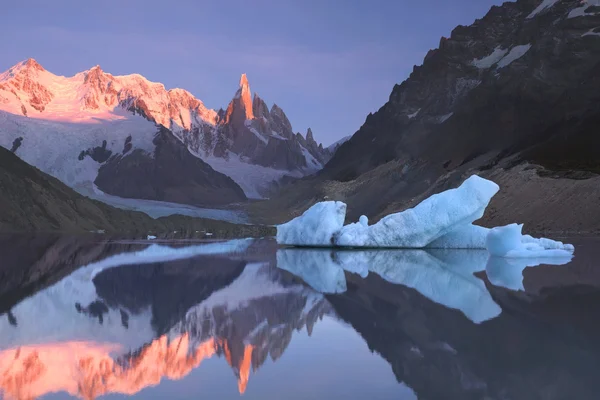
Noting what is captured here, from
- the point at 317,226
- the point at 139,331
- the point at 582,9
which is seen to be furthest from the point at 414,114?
the point at 139,331

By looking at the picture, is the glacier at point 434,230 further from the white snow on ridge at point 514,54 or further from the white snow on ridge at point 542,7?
the white snow on ridge at point 542,7

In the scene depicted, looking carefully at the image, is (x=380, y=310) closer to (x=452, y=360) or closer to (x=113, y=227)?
(x=452, y=360)

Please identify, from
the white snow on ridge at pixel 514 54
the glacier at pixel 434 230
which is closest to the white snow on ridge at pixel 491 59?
the white snow on ridge at pixel 514 54

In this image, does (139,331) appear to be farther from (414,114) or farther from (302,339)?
(414,114)

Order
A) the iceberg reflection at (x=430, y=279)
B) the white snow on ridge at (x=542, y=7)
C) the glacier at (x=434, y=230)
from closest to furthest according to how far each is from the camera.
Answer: the iceberg reflection at (x=430, y=279), the glacier at (x=434, y=230), the white snow on ridge at (x=542, y=7)

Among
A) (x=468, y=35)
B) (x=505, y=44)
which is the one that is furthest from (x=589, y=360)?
(x=468, y=35)

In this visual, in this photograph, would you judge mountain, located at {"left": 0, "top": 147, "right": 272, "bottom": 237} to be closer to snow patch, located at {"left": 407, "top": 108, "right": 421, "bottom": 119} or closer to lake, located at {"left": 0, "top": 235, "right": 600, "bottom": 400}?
lake, located at {"left": 0, "top": 235, "right": 600, "bottom": 400}
